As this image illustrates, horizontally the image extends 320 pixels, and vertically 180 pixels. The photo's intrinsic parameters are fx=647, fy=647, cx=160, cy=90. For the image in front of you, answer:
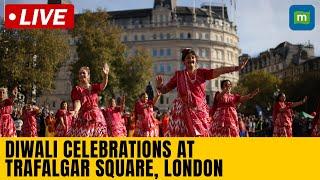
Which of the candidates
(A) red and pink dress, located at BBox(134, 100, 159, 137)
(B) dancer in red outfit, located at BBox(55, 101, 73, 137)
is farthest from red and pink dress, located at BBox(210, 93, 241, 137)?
(B) dancer in red outfit, located at BBox(55, 101, 73, 137)

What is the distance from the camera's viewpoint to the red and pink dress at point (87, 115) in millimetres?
11188

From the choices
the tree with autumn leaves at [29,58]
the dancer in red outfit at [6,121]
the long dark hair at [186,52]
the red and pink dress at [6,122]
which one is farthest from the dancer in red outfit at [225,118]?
the tree with autumn leaves at [29,58]

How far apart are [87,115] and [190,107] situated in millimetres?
2297

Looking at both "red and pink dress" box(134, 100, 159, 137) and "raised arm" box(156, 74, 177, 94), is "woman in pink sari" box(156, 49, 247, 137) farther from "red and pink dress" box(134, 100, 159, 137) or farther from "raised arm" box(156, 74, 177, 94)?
"red and pink dress" box(134, 100, 159, 137)

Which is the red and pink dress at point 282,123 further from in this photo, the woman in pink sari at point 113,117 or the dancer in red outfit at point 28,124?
the dancer in red outfit at point 28,124

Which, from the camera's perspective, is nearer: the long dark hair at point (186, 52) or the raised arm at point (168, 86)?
the long dark hair at point (186, 52)

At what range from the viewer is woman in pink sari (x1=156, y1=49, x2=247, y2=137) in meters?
9.66

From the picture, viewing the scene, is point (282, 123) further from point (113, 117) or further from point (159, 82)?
point (159, 82)

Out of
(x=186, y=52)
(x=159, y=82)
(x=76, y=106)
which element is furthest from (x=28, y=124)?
(x=186, y=52)

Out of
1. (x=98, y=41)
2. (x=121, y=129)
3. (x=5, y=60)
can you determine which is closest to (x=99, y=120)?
(x=121, y=129)

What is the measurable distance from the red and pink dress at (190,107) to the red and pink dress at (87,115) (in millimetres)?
1860

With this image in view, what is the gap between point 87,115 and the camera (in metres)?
11.3

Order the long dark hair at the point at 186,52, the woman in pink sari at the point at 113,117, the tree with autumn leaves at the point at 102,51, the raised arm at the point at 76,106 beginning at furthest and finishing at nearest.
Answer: the tree with autumn leaves at the point at 102,51 → the woman in pink sari at the point at 113,117 → the raised arm at the point at 76,106 → the long dark hair at the point at 186,52

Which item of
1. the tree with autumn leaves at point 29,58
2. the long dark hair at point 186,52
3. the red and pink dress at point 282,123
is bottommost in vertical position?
the red and pink dress at point 282,123
